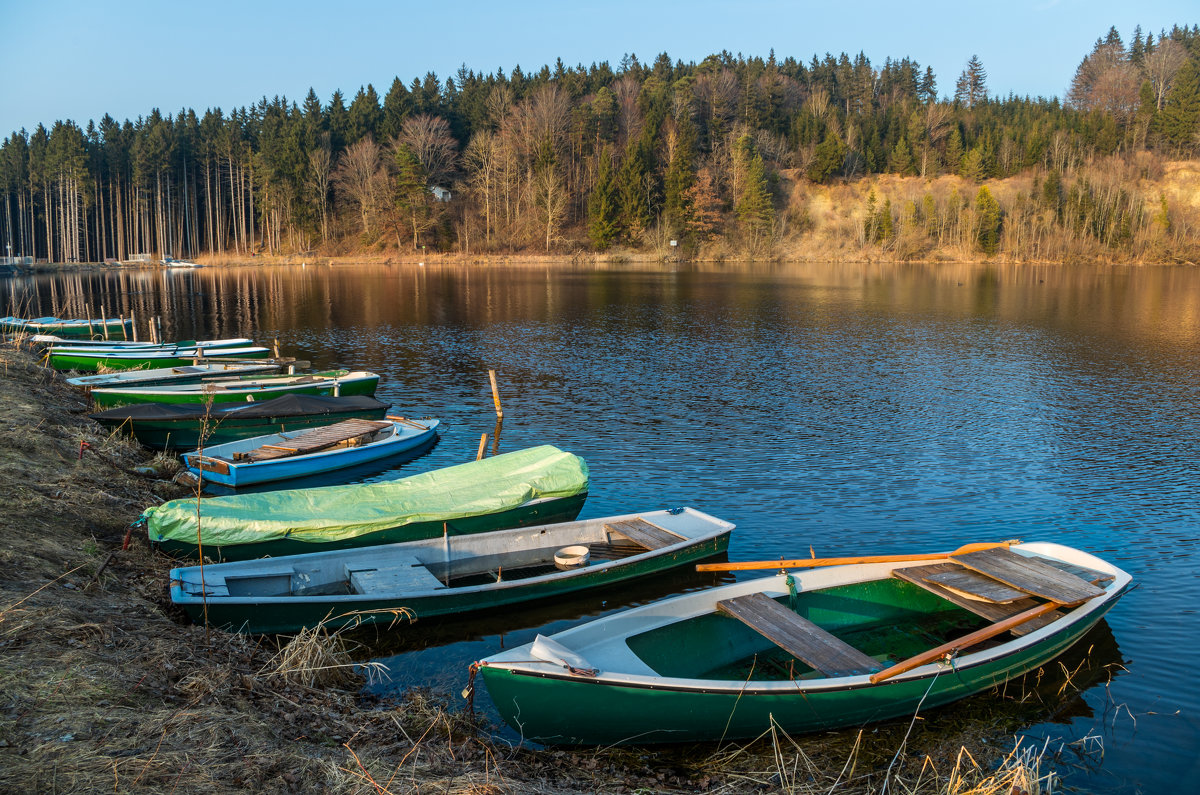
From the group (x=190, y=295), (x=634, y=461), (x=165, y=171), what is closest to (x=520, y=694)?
(x=634, y=461)

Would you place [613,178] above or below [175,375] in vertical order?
above

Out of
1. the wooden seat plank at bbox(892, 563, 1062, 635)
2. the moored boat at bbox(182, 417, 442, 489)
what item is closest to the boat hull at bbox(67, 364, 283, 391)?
the moored boat at bbox(182, 417, 442, 489)

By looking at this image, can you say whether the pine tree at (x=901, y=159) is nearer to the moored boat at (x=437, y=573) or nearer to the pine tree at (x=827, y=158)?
the pine tree at (x=827, y=158)

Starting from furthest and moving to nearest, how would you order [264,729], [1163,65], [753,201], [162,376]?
[1163,65] < [753,201] < [162,376] < [264,729]

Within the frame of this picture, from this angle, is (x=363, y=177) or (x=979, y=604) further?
(x=363, y=177)

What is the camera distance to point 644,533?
1336cm

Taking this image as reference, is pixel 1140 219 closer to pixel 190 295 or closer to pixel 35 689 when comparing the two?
pixel 190 295

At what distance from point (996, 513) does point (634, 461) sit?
27.0ft

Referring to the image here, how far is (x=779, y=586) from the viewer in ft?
33.5

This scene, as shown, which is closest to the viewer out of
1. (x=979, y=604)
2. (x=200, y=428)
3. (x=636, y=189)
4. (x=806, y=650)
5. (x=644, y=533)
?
(x=806, y=650)

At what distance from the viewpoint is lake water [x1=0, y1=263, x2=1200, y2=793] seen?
10.8 m

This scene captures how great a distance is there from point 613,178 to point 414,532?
294ft

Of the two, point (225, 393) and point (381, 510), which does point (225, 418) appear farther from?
point (381, 510)

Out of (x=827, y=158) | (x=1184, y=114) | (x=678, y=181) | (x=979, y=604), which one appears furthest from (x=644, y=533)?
(x=1184, y=114)
